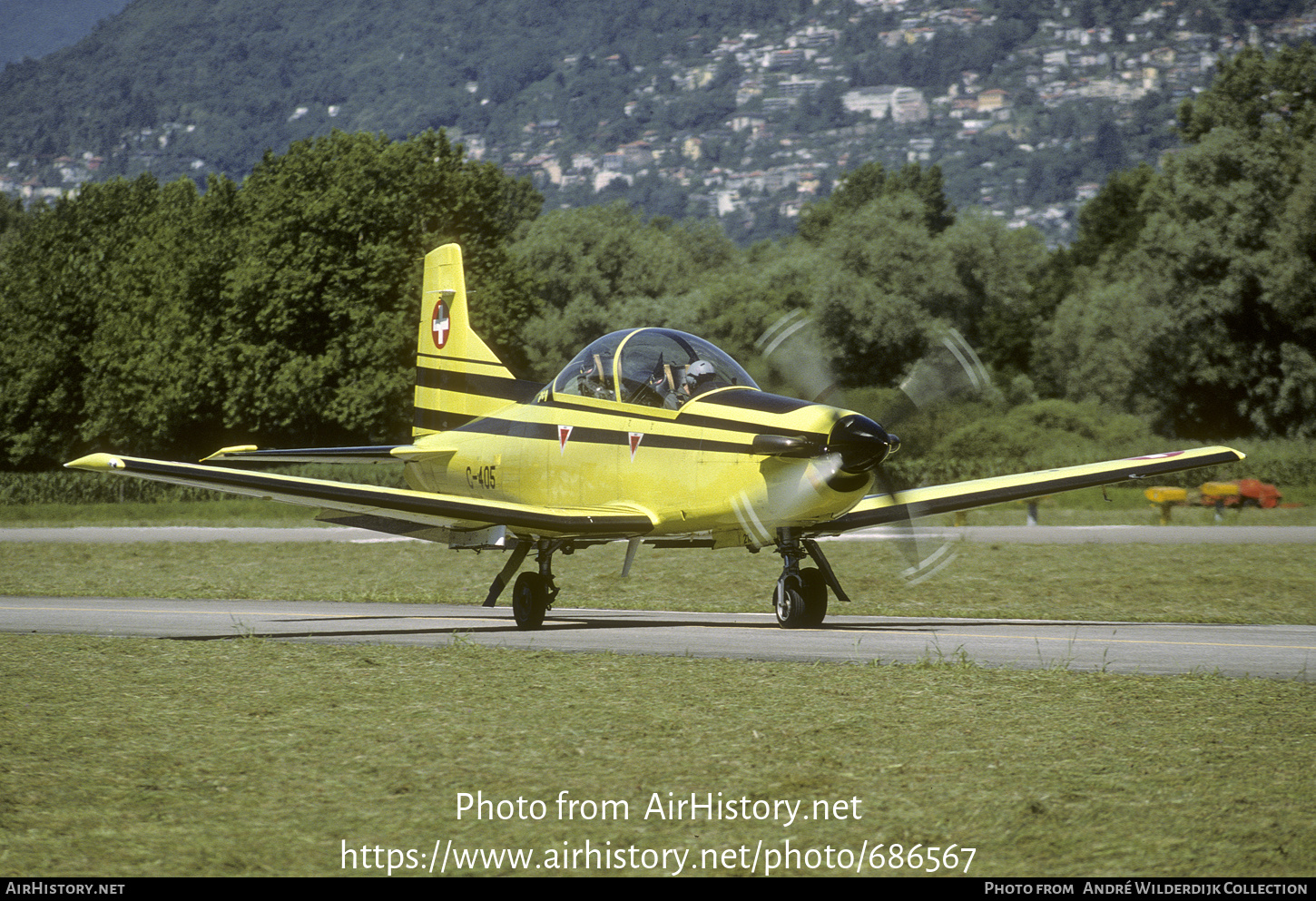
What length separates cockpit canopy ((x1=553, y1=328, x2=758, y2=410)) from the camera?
579 inches

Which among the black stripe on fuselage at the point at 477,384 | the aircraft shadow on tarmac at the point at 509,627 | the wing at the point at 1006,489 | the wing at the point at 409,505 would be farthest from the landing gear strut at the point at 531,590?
the wing at the point at 1006,489

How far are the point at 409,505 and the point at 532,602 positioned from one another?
2260mm

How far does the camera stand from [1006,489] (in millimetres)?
15500

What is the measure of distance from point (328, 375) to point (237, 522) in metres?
13.4

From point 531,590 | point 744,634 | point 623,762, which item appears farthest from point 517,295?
point 623,762

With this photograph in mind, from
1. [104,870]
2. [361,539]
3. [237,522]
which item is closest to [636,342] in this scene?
[104,870]

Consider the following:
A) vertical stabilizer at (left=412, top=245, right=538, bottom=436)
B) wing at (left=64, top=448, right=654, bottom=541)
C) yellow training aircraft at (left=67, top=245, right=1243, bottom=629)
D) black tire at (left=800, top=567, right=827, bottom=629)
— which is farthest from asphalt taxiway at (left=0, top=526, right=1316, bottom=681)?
vertical stabilizer at (left=412, top=245, right=538, bottom=436)

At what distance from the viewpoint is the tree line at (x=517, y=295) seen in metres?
55.5

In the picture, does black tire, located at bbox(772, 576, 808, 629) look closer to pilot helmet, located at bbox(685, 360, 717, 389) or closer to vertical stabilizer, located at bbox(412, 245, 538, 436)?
pilot helmet, located at bbox(685, 360, 717, 389)

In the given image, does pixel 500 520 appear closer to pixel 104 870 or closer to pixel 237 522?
pixel 104 870

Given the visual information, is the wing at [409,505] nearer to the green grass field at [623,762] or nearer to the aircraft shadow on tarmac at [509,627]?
the aircraft shadow on tarmac at [509,627]

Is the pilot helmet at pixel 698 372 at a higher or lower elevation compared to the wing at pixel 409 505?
higher

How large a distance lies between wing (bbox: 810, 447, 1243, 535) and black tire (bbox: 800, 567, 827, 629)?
602 millimetres

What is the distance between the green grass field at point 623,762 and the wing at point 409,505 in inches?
69.9
